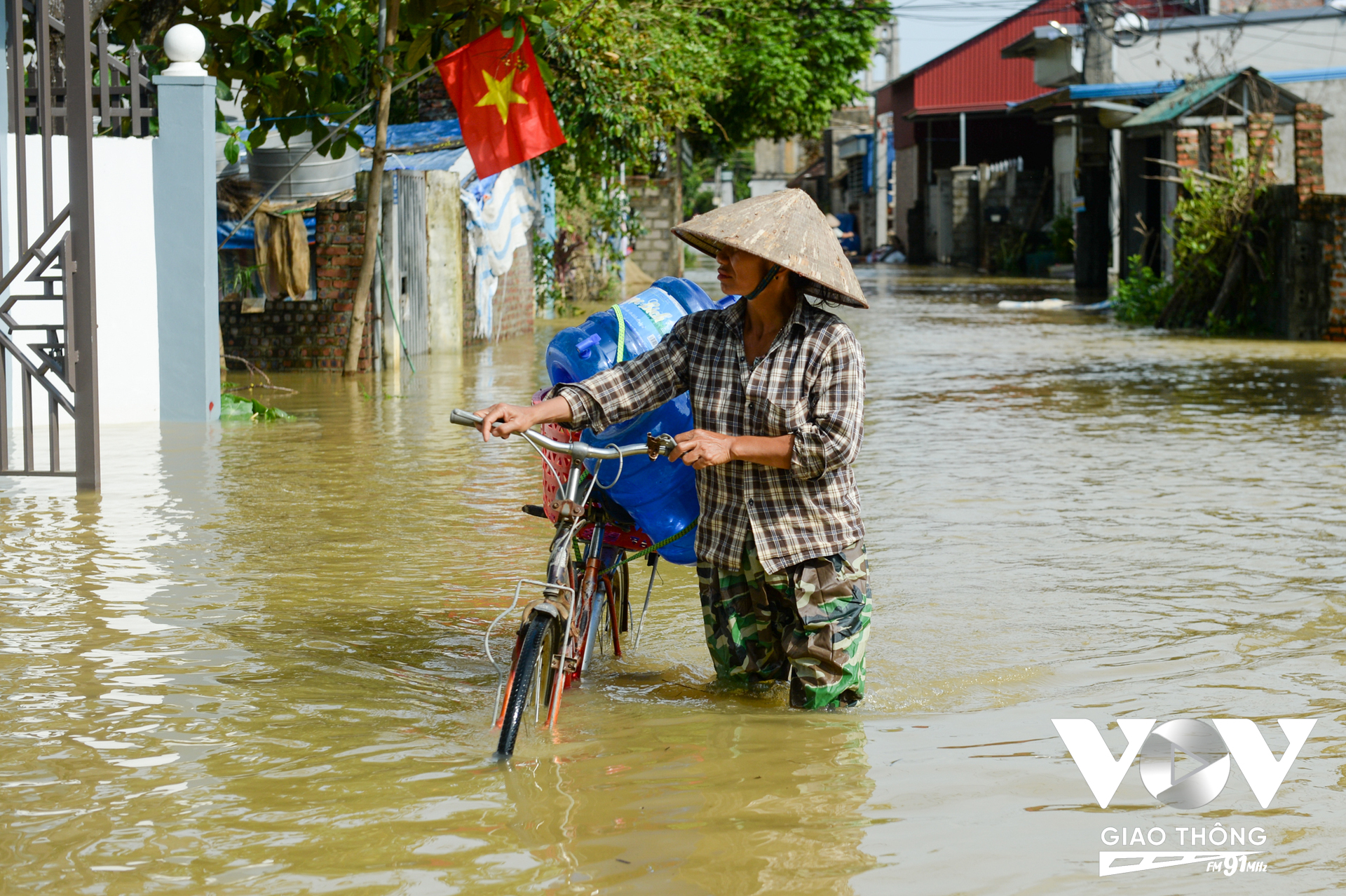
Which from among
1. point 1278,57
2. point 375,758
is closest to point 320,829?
point 375,758

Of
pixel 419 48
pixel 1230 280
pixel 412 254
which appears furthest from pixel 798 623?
pixel 1230 280

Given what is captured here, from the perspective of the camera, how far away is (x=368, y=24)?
14125mm

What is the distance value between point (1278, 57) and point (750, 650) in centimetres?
2515

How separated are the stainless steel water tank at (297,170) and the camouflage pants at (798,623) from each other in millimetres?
10616

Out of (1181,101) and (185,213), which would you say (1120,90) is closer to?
(1181,101)

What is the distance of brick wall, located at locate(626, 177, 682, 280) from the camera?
3206 cm

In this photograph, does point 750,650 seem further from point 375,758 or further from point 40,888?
point 40,888

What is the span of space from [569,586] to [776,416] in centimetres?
72

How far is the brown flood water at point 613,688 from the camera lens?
138 inches

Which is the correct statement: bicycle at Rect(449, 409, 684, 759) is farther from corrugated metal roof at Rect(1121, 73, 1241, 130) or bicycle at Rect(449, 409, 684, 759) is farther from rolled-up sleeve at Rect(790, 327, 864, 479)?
corrugated metal roof at Rect(1121, 73, 1241, 130)

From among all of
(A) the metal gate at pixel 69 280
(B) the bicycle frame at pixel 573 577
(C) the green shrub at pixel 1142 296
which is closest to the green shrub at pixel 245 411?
(A) the metal gate at pixel 69 280

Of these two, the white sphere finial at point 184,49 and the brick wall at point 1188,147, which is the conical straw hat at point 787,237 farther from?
the brick wall at point 1188,147

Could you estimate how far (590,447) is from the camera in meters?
3.96

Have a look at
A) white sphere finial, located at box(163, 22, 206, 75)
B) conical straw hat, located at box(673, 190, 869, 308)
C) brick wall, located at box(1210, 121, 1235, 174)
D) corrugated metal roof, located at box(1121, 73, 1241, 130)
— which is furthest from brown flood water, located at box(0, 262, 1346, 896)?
Answer: corrugated metal roof, located at box(1121, 73, 1241, 130)
